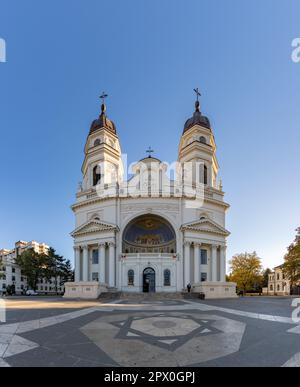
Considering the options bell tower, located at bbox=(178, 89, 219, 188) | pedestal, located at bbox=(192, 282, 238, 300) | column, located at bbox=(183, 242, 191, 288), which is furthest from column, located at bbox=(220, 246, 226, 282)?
bell tower, located at bbox=(178, 89, 219, 188)

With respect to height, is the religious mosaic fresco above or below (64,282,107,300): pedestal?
above

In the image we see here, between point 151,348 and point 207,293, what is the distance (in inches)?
1131

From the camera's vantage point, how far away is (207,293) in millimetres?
33656

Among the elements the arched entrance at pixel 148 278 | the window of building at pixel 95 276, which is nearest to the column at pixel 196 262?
the arched entrance at pixel 148 278

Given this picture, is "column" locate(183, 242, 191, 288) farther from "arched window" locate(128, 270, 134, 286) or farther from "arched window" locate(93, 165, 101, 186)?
"arched window" locate(93, 165, 101, 186)

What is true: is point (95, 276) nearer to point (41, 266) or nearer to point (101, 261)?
point (101, 261)

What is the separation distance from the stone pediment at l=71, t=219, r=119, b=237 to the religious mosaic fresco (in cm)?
293

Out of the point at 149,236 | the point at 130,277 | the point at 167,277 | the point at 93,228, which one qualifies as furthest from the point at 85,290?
the point at 149,236

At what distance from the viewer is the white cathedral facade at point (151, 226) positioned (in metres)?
41.3

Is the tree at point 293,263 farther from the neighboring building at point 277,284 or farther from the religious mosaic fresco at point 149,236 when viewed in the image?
→ the neighboring building at point 277,284

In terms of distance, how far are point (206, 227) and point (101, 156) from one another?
74.4 feet

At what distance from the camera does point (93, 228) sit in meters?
44.2

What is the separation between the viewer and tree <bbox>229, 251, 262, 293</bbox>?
59.5 meters
